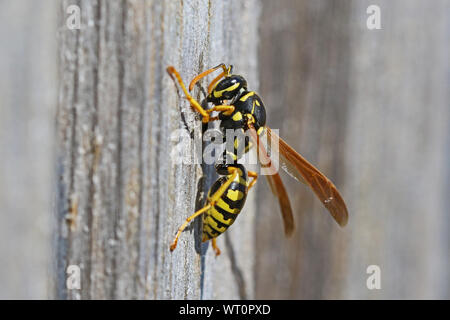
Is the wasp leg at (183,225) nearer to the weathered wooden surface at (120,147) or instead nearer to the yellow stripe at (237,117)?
the weathered wooden surface at (120,147)

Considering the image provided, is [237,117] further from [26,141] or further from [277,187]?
[26,141]

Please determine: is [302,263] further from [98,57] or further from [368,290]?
[98,57]

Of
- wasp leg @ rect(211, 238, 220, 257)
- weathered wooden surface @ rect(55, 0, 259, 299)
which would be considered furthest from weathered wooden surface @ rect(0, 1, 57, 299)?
weathered wooden surface @ rect(55, 0, 259, 299)

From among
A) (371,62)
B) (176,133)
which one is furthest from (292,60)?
(176,133)

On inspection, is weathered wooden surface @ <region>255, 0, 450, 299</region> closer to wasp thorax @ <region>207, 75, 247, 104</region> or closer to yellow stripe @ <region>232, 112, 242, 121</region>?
yellow stripe @ <region>232, 112, 242, 121</region>

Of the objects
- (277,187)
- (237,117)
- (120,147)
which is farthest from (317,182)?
(120,147)

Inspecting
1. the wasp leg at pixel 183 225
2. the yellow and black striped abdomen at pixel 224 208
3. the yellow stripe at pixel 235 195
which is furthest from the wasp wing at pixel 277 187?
the wasp leg at pixel 183 225
